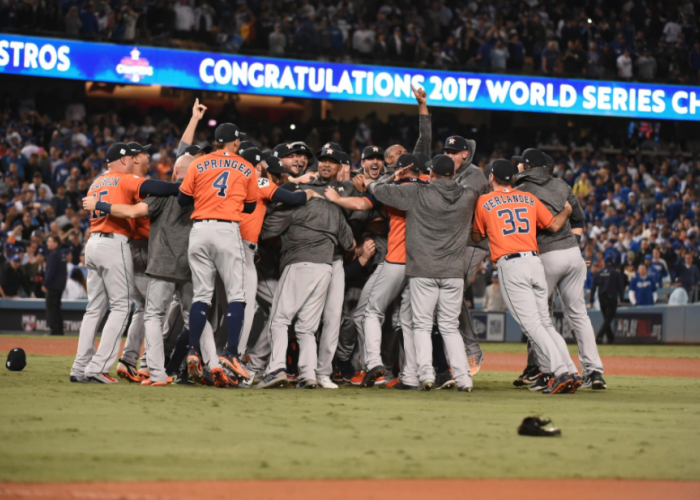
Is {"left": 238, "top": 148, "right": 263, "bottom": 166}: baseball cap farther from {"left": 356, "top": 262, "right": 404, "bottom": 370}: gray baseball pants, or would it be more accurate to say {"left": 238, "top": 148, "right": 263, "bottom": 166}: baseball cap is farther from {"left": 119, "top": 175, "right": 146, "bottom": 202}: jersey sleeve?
{"left": 356, "top": 262, "right": 404, "bottom": 370}: gray baseball pants

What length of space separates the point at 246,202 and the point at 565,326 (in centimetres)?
1154

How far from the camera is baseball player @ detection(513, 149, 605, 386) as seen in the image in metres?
8.15

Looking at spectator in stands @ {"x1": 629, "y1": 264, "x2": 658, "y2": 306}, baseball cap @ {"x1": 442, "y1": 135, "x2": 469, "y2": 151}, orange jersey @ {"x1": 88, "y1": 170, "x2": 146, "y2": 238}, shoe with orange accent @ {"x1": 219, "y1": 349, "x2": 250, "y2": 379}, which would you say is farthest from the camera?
spectator in stands @ {"x1": 629, "y1": 264, "x2": 658, "y2": 306}

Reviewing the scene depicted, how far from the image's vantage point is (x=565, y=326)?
58.2 ft

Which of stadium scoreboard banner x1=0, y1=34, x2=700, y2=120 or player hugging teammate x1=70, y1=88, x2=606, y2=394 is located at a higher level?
stadium scoreboard banner x1=0, y1=34, x2=700, y2=120

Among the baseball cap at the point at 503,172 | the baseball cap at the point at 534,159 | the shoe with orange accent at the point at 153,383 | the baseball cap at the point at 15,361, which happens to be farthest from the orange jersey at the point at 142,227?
the baseball cap at the point at 534,159

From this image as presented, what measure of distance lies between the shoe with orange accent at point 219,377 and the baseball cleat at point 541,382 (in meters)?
2.74

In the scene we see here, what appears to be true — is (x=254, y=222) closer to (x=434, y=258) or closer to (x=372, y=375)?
(x=434, y=258)

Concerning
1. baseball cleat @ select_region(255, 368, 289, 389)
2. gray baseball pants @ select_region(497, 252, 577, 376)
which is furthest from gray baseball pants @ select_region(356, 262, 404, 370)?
gray baseball pants @ select_region(497, 252, 577, 376)

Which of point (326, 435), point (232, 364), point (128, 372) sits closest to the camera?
point (326, 435)

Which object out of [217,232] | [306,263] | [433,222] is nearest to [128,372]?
[217,232]

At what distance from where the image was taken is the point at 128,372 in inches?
312

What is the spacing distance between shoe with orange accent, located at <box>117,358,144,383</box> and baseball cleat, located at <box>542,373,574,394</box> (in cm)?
354

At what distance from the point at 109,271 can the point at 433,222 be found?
9.06ft
